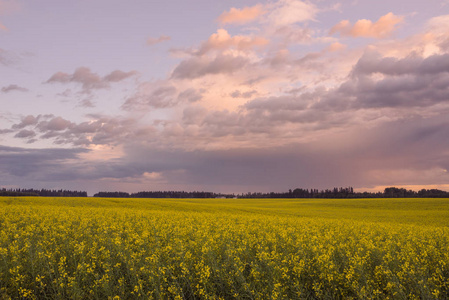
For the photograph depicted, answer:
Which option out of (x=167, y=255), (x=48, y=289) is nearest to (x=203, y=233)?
(x=167, y=255)

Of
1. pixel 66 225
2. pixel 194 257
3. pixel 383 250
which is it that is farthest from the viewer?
pixel 66 225

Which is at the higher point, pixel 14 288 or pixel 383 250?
pixel 383 250

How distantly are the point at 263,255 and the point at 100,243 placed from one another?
6483 mm

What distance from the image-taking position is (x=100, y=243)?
11109 millimetres

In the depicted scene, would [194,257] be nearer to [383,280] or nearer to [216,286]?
[216,286]

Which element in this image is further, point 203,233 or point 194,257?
point 203,233

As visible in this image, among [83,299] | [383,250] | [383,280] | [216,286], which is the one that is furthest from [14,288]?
[383,250]

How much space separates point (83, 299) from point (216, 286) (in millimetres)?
3504

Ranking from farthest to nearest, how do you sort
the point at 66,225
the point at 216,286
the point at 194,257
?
the point at 66,225
the point at 194,257
the point at 216,286

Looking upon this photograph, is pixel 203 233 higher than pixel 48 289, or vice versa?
pixel 203 233

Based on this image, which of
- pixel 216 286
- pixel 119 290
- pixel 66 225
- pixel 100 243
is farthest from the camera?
pixel 66 225

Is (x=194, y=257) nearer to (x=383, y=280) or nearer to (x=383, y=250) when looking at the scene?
(x=383, y=280)

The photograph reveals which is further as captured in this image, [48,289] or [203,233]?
[203,233]

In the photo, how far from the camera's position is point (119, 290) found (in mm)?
7531
